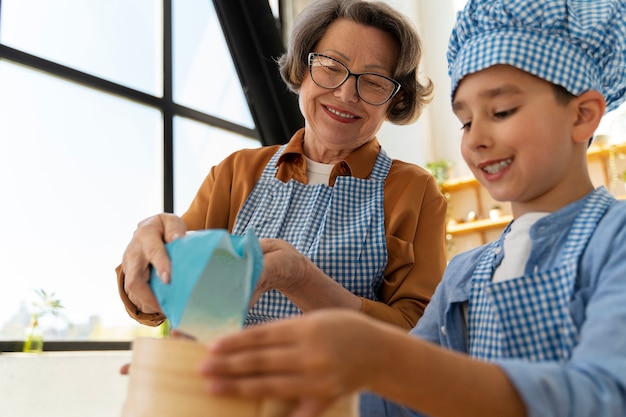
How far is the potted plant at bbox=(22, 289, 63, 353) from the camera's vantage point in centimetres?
201

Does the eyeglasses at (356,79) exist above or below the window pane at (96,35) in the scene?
below

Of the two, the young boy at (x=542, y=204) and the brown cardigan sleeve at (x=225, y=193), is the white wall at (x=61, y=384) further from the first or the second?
the young boy at (x=542, y=204)

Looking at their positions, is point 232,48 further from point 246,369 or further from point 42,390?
point 246,369

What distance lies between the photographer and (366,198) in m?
1.38

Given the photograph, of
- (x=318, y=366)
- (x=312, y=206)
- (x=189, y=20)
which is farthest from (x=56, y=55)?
(x=318, y=366)

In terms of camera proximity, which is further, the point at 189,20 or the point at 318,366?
the point at 189,20

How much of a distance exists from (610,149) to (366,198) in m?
2.73

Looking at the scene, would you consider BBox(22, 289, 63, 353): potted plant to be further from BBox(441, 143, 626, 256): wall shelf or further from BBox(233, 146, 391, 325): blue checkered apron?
BBox(441, 143, 626, 256): wall shelf

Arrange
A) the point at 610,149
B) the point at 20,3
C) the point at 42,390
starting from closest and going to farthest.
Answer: the point at 42,390
the point at 20,3
the point at 610,149

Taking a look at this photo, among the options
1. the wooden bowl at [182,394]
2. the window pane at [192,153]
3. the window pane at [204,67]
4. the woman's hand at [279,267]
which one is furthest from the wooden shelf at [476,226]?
the wooden bowl at [182,394]

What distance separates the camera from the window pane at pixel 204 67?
282 cm

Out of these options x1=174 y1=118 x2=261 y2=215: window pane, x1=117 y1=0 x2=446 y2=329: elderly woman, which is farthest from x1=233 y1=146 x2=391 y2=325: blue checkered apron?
x1=174 y1=118 x2=261 y2=215: window pane

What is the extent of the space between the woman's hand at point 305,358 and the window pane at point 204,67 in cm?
245

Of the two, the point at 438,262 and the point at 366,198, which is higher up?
the point at 366,198
